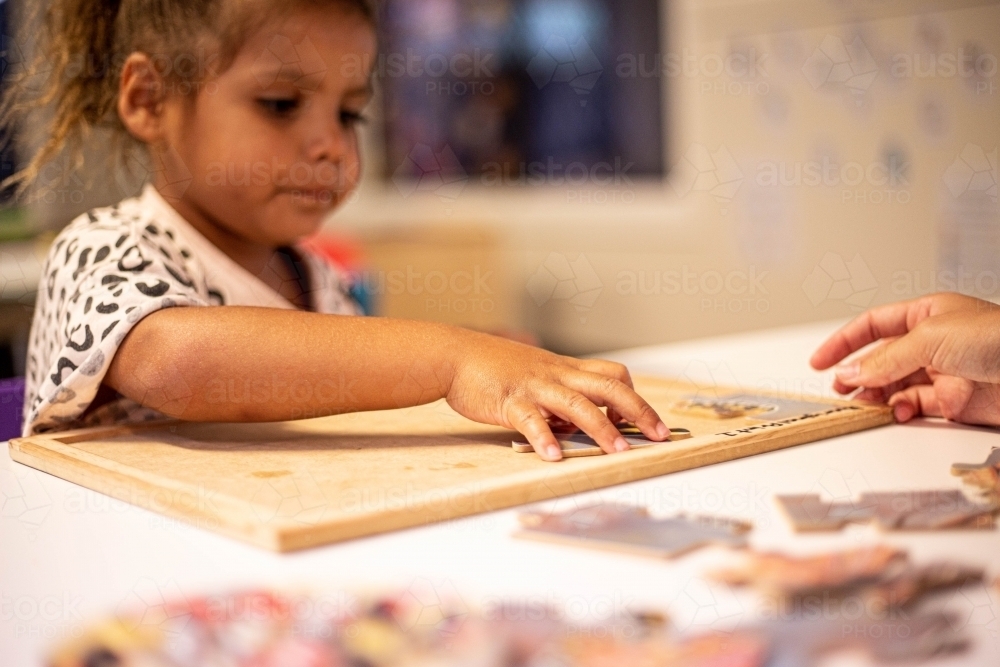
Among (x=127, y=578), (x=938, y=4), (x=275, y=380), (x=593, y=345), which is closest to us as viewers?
(x=127, y=578)

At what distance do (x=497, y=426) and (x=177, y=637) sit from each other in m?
0.43

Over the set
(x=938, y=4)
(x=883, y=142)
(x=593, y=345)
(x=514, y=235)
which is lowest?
(x=593, y=345)

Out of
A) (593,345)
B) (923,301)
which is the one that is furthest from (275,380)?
(593,345)

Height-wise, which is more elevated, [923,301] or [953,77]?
[953,77]

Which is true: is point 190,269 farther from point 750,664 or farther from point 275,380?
point 750,664

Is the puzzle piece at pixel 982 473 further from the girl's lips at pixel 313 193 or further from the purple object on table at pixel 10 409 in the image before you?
the purple object on table at pixel 10 409

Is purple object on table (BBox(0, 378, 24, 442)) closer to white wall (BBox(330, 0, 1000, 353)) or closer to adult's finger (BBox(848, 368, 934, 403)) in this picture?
adult's finger (BBox(848, 368, 934, 403))

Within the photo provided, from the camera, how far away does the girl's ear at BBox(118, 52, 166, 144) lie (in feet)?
3.93

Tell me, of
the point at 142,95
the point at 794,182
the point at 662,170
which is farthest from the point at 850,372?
the point at 662,170

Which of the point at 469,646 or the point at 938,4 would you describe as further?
the point at 938,4

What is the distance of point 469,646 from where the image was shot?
42 centimetres

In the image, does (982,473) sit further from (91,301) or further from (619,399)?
(91,301)

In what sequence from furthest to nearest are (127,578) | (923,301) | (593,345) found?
(593,345)
(923,301)
(127,578)

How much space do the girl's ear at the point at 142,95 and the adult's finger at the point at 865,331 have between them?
2.50 feet
